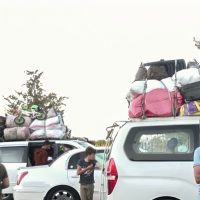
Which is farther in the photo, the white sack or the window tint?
the white sack

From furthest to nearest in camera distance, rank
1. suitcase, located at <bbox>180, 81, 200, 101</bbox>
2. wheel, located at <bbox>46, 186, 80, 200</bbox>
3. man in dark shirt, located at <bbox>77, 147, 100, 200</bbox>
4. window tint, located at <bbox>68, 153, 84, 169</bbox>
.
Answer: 1. window tint, located at <bbox>68, 153, 84, 169</bbox>
2. wheel, located at <bbox>46, 186, 80, 200</bbox>
3. man in dark shirt, located at <bbox>77, 147, 100, 200</bbox>
4. suitcase, located at <bbox>180, 81, 200, 101</bbox>

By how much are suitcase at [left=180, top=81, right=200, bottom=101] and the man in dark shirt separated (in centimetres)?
336


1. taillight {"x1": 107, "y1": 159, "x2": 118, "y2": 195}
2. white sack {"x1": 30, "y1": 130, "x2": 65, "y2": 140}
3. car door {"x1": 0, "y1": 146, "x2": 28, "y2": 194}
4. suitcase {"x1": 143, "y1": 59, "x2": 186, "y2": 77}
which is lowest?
car door {"x1": 0, "y1": 146, "x2": 28, "y2": 194}

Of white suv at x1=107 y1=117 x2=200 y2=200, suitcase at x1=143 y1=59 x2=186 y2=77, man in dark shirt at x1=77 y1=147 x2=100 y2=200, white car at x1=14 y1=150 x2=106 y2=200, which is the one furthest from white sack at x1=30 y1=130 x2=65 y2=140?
white suv at x1=107 y1=117 x2=200 y2=200

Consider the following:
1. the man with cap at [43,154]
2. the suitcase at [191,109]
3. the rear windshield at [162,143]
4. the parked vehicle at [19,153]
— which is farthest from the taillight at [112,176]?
the parked vehicle at [19,153]

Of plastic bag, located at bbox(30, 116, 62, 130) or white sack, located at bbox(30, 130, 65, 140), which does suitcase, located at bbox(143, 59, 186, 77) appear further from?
plastic bag, located at bbox(30, 116, 62, 130)

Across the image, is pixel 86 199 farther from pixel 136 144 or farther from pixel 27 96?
pixel 27 96

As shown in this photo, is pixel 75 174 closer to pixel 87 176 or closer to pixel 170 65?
pixel 87 176

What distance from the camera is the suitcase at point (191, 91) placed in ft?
29.9

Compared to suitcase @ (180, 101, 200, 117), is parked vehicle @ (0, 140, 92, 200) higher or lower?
lower

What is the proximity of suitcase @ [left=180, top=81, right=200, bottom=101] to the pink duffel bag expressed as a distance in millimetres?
204

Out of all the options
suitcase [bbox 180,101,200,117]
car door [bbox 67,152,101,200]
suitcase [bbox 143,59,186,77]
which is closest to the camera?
suitcase [bbox 180,101,200,117]

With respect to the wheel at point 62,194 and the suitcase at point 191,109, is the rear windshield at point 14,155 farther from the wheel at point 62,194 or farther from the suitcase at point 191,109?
the suitcase at point 191,109

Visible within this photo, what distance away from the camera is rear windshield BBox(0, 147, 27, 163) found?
52.7ft
